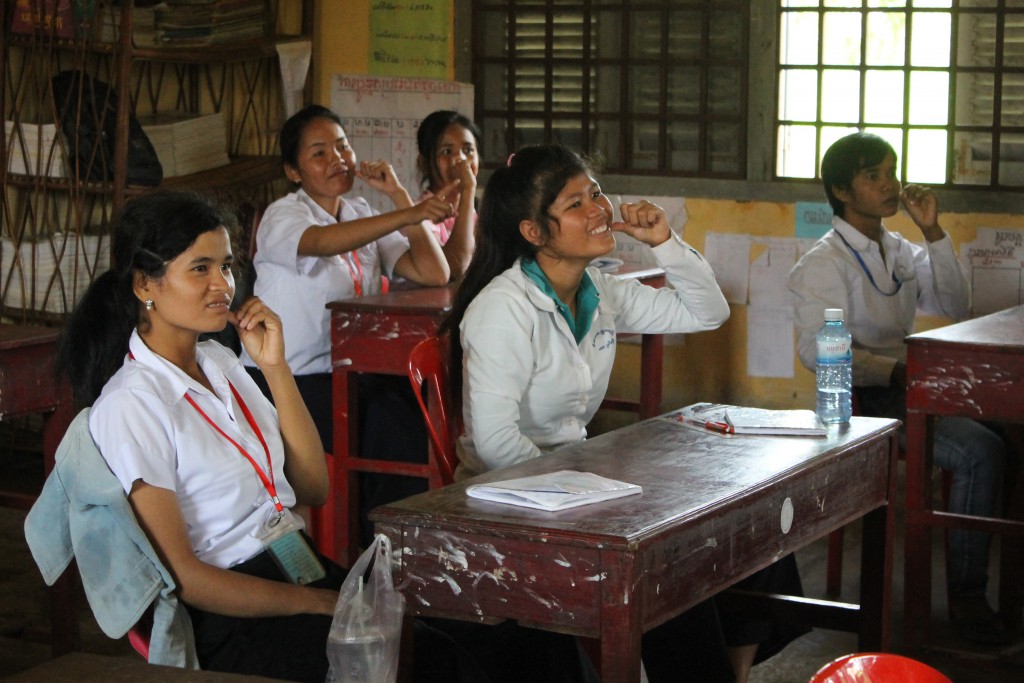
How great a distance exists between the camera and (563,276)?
2.79 metres

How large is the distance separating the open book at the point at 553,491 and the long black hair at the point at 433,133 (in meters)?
2.56

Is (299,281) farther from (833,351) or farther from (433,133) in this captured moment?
(833,351)

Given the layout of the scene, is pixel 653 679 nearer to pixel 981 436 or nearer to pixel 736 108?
pixel 981 436

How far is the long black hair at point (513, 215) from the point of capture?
9.16ft

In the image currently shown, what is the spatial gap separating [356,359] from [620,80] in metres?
1.79

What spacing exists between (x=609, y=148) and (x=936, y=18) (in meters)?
1.19

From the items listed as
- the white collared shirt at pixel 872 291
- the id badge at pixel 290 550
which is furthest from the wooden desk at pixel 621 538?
the white collared shirt at pixel 872 291

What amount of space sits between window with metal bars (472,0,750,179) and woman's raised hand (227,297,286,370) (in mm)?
2694

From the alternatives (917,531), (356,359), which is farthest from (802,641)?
(356,359)

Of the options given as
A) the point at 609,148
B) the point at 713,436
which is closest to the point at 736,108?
the point at 609,148

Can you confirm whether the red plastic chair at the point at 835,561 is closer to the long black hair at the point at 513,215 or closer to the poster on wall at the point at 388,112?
the long black hair at the point at 513,215

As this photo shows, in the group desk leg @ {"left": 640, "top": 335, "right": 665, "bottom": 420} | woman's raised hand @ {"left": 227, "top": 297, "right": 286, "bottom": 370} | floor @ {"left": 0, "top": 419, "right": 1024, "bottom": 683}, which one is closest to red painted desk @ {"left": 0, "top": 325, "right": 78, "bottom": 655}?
floor @ {"left": 0, "top": 419, "right": 1024, "bottom": 683}

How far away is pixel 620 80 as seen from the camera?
4.94 metres

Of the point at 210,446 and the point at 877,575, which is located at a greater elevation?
the point at 210,446
